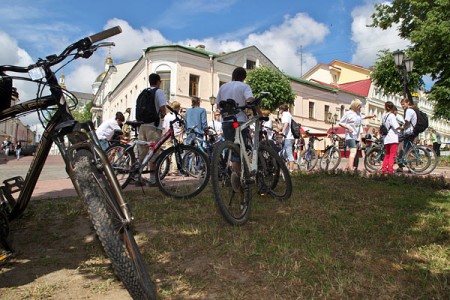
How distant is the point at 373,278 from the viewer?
2.38 metres

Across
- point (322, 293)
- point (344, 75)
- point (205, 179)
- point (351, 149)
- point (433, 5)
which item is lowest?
point (322, 293)

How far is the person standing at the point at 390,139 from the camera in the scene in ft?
27.3

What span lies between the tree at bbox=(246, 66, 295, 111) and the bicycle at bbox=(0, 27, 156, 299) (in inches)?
1181

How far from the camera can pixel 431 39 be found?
20.2 metres

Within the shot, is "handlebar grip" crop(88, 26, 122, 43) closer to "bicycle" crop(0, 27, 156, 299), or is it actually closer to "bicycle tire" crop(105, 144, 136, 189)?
"bicycle" crop(0, 27, 156, 299)

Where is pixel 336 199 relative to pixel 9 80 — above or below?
below

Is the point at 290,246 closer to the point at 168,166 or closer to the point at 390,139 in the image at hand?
the point at 168,166

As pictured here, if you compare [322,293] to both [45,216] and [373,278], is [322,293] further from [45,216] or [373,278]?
[45,216]

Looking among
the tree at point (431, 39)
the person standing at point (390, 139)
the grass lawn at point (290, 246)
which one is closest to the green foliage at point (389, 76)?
the tree at point (431, 39)

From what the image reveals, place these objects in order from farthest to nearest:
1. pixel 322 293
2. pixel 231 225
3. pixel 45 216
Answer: pixel 45 216 → pixel 231 225 → pixel 322 293

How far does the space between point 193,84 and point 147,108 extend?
26557 millimetres

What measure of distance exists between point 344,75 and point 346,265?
203 feet

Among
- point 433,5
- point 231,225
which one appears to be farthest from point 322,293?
point 433,5

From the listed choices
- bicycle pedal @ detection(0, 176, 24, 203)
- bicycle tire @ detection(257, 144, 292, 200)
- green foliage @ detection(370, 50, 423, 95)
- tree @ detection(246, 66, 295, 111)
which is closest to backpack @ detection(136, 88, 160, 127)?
bicycle tire @ detection(257, 144, 292, 200)
